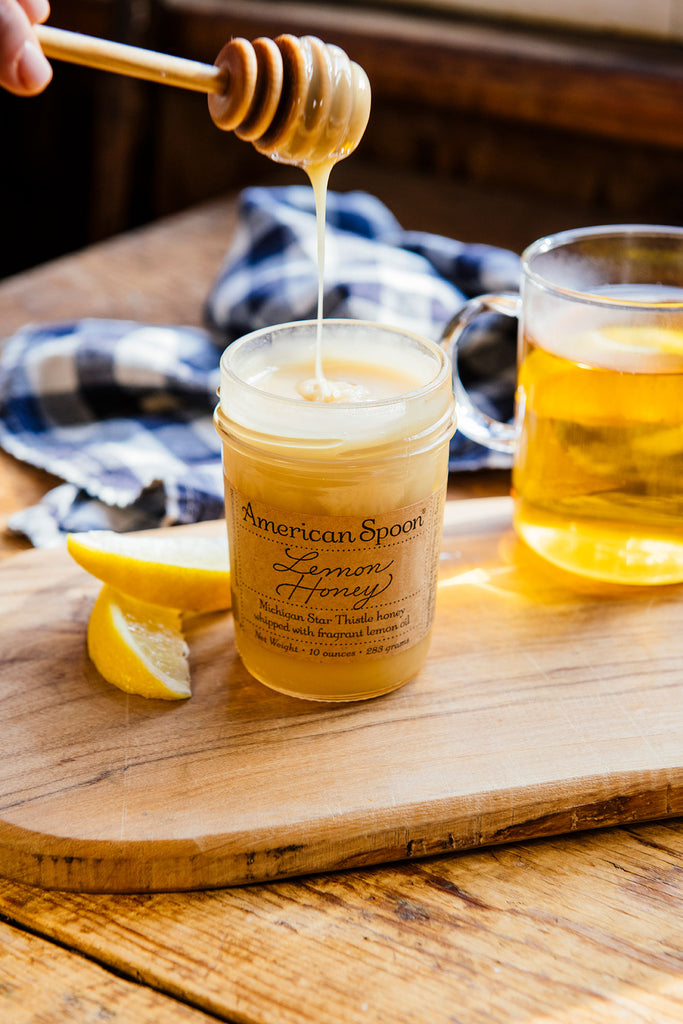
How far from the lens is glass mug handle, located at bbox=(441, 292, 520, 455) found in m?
0.84

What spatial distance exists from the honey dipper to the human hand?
0.5 inches

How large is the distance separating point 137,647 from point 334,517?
18 cm

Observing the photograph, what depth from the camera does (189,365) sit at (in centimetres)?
108

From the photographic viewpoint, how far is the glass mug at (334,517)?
61 cm

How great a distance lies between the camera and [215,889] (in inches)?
22.2

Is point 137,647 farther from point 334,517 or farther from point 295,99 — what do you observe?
point 295,99

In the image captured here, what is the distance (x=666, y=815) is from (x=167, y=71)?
52 centimetres

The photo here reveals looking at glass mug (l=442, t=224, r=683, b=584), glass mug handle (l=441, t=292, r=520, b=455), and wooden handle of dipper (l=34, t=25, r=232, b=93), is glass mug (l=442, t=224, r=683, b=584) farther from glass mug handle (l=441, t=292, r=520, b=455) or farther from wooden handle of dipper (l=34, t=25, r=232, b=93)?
wooden handle of dipper (l=34, t=25, r=232, b=93)

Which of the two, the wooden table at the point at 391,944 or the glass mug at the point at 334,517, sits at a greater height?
the glass mug at the point at 334,517

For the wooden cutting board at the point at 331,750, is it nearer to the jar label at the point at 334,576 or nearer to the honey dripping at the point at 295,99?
the jar label at the point at 334,576

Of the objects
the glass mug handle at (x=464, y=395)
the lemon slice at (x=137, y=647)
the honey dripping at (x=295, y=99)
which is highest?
the honey dripping at (x=295, y=99)

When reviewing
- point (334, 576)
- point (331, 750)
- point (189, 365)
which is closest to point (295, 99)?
point (334, 576)

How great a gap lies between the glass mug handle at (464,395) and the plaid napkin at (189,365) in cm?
10

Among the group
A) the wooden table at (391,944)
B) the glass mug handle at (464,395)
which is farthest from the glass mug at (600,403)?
the wooden table at (391,944)
